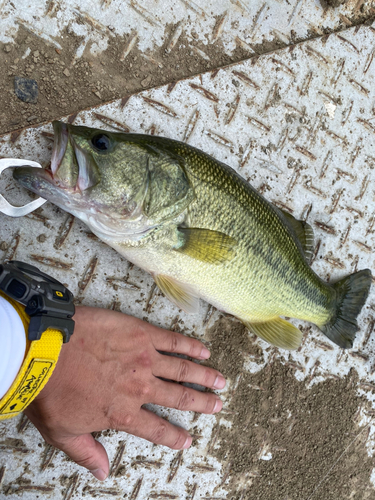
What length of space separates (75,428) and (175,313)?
92 centimetres

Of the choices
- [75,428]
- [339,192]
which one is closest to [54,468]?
[75,428]

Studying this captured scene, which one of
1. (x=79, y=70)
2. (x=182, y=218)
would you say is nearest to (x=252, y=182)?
(x=182, y=218)

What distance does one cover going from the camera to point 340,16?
315 cm

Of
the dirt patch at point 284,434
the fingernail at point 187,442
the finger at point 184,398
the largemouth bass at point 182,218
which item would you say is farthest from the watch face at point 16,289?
the fingernail at point 187,442

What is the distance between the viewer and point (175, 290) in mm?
2248

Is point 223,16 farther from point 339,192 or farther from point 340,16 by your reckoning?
point 339,192

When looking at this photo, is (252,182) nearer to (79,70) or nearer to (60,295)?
(79,70)

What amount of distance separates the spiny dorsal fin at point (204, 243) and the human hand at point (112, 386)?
648 millimetres

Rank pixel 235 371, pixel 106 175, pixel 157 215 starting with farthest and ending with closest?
1. pixel 235 371
2. pixel 157 215
3. pixel 106 175

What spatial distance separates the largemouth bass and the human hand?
37 centimetres

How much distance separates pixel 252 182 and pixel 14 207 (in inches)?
63.3

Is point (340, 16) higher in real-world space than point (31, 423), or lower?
higher

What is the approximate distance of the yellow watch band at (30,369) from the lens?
163cm

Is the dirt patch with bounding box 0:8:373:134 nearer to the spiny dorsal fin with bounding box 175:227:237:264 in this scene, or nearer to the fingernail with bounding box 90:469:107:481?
the spiny dorsal fin with bounding box 175:227:237:264
